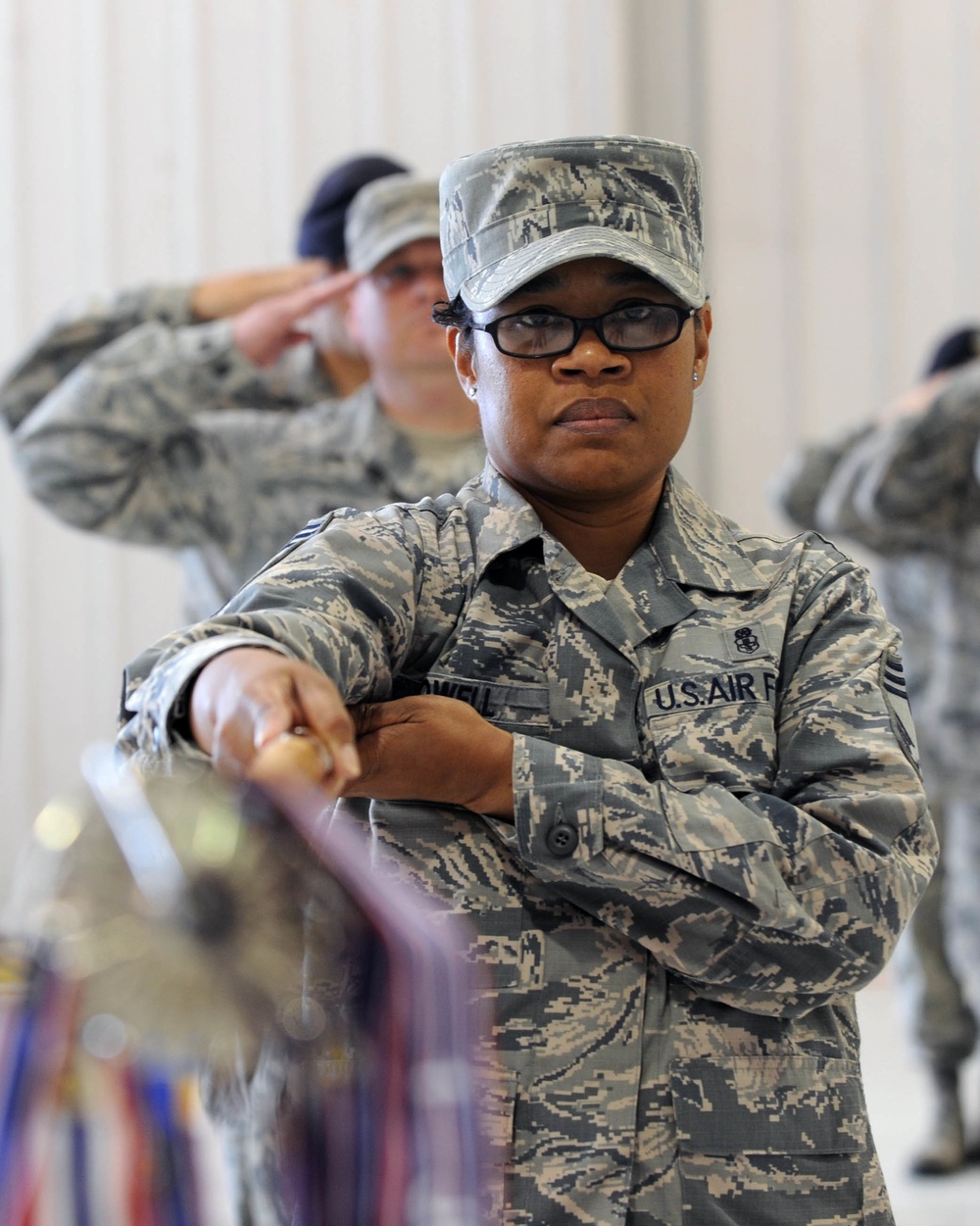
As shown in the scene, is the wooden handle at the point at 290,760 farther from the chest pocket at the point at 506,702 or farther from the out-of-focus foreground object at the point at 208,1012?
the chest pocket at the point at 506,702

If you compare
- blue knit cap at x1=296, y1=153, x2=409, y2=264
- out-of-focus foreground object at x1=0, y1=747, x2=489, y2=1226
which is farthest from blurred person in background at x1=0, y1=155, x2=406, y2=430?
out-of-focus foreground object at x1=0, y1=747, x2=489, y2=1226

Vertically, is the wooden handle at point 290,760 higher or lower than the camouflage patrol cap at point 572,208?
lower

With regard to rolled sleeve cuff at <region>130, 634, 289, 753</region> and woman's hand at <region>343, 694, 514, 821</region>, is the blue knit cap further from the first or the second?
rolled sleeve cuff at <region>130, 634, 289, 753</region>

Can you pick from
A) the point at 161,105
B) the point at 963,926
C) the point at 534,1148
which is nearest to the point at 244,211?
the point at 161,105

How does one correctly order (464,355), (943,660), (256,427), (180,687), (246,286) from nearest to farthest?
(180,687) → (464,355) → (256,427) → (246,286) → (943,660)

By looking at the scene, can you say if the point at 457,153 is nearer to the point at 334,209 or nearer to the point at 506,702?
the point at 334,209

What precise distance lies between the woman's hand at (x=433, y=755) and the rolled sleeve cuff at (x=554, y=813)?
0.04ft

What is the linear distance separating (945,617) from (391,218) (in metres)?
1.54

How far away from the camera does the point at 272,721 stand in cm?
84

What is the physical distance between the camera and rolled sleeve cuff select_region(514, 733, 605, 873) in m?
1.07

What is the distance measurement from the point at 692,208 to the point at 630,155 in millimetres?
72

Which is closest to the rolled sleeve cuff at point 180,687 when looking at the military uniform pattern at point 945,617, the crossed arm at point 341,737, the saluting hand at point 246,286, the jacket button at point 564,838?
the crossed arm at point 341,737

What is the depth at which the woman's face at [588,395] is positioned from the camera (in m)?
1.15

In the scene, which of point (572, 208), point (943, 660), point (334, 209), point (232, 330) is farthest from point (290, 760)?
point (943, 660)
